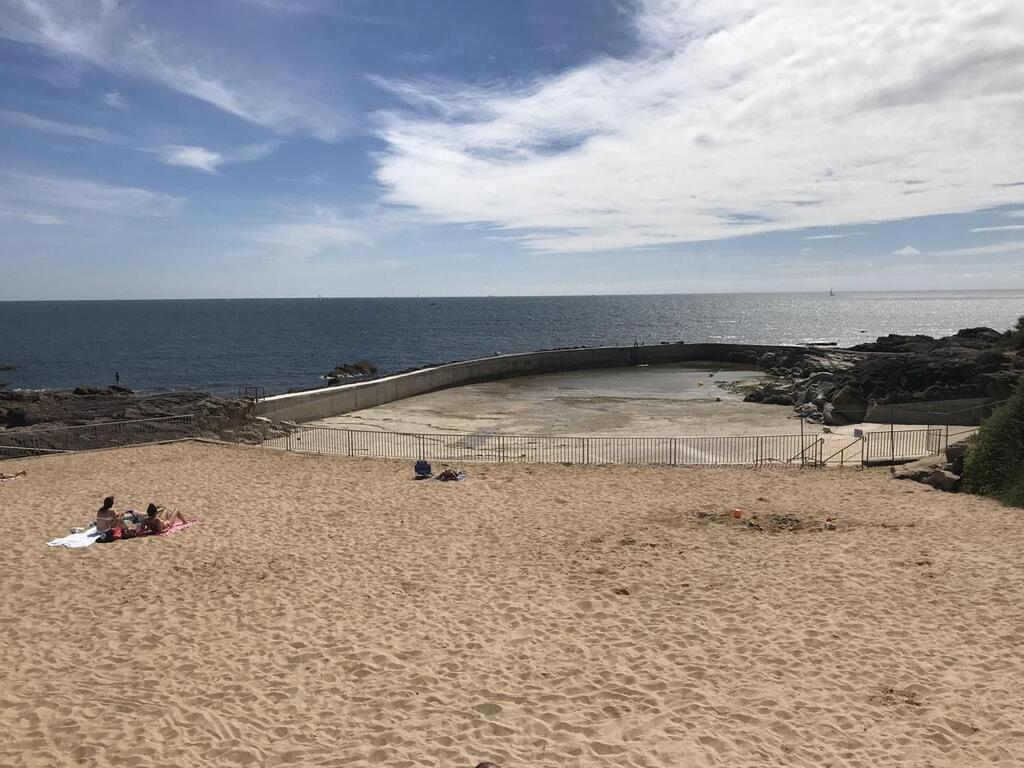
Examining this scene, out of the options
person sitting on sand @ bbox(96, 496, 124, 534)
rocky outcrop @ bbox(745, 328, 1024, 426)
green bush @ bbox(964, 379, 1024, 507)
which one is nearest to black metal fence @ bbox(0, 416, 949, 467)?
→ green bush @ bbox(964, 379, 1024, 507)

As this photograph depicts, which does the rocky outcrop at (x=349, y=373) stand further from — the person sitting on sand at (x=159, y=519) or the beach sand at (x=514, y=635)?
the person sitting on sand at (x=159, y=519)

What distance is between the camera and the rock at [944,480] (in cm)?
1581

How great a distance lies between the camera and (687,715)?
259 inches

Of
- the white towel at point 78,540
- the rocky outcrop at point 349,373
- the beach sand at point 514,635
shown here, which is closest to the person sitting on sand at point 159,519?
the beach sand at point 514,635

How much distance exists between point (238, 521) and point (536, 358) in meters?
40.8

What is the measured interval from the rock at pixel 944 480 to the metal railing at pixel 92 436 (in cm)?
2159

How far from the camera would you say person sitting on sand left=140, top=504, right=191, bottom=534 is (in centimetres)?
1217

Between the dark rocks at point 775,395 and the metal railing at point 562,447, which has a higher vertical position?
the dark rocks at point 775,395

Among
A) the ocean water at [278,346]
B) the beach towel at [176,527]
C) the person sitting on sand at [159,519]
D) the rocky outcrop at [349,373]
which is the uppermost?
the ocean water at [278,346]

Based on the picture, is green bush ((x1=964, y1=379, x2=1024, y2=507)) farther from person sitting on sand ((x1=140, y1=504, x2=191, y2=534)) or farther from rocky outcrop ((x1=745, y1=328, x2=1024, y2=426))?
person sitting on sand ((x1=140, y1=504, x2=191, y2=534))

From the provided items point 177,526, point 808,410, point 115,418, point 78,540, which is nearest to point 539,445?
point 177,526

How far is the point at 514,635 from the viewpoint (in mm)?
8422

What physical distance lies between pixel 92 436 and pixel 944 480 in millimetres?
24360

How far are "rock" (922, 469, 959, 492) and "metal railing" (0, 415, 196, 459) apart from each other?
70.8ft
